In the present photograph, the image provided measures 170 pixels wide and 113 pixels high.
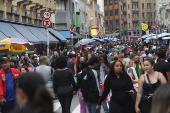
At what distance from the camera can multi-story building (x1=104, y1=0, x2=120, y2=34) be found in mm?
133250

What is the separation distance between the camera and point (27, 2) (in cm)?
3516

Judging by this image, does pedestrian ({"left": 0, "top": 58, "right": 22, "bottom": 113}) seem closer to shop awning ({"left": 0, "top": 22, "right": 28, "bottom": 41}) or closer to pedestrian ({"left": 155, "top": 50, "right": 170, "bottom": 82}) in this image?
pedestrian ({"left": 155, "top": 50, "right": 170, "bottom": 82})

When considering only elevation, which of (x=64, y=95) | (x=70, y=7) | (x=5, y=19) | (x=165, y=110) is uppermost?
(x=70, y=7)

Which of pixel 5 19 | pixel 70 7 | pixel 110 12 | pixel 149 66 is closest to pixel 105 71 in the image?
pixel 149 66

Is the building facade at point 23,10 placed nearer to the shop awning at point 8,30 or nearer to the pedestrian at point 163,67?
the shop awning at point 8,30

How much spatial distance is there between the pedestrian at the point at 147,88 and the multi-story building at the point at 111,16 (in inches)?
4892

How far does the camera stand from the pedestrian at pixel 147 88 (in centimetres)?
714

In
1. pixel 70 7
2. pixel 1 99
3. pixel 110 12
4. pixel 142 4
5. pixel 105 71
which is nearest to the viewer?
pixel 1 99

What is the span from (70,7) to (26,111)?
5759 cm

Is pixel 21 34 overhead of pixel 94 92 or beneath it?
overhead

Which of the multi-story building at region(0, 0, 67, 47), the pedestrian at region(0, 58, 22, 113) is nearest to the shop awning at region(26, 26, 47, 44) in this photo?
the multi-story building at region(0, 0, 67, 47)

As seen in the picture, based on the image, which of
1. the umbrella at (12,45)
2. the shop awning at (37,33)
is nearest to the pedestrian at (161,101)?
the umbrella at (12,45)

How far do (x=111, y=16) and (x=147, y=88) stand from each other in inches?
5127

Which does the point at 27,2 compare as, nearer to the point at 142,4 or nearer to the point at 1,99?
the point at 1,99
